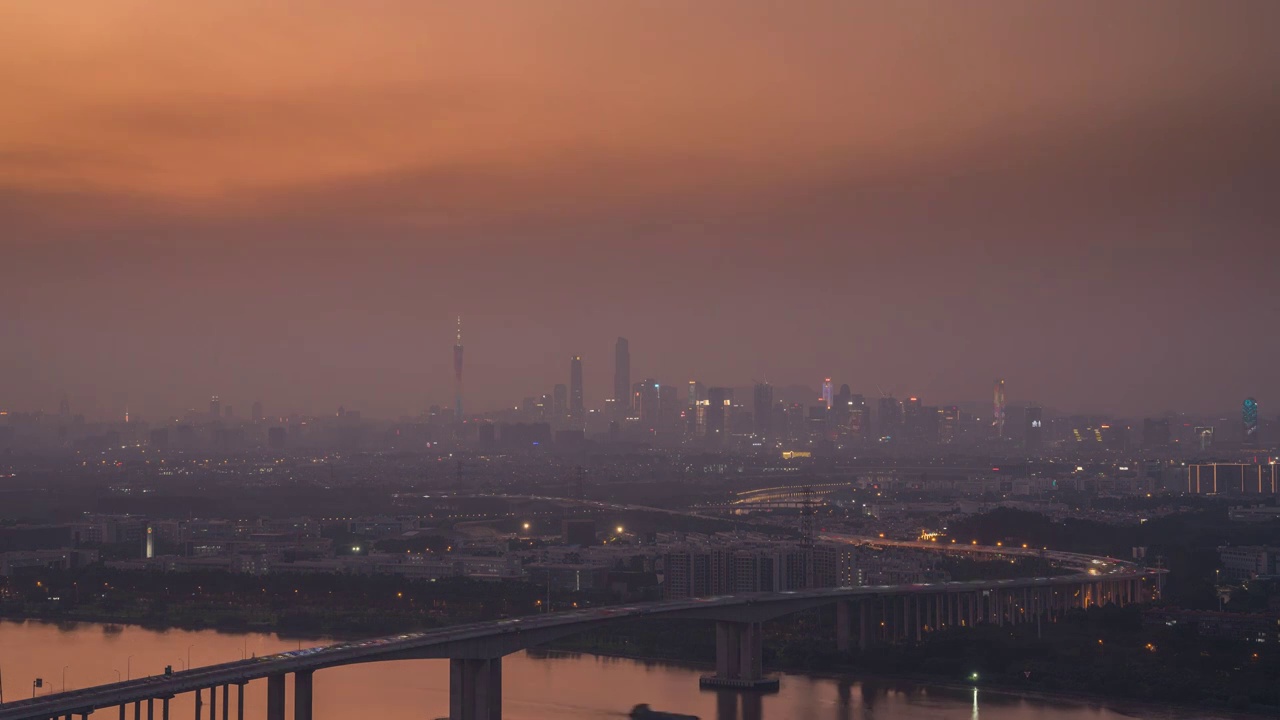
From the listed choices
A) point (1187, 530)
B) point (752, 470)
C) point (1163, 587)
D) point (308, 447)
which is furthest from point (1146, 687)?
point (308, 447)

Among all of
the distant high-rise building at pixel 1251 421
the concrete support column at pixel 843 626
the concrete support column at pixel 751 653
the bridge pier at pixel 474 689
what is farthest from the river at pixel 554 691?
the distant high-rise building at pixel 1251 421

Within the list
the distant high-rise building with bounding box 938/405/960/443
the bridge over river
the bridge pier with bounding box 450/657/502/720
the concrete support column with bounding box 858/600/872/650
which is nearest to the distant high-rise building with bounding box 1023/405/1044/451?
the distant high-rise building with bounding box 938/405/960/443

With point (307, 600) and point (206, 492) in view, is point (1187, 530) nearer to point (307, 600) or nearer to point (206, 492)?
point (307, 600)

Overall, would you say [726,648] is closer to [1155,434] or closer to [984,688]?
[984,688]

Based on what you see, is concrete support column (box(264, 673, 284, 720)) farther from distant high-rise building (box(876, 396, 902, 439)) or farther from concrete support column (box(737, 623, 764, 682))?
distant high-rise building (box(876, 396, 902, 439))

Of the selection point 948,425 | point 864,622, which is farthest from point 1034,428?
point 864,622

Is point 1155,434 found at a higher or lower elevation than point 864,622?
higher
